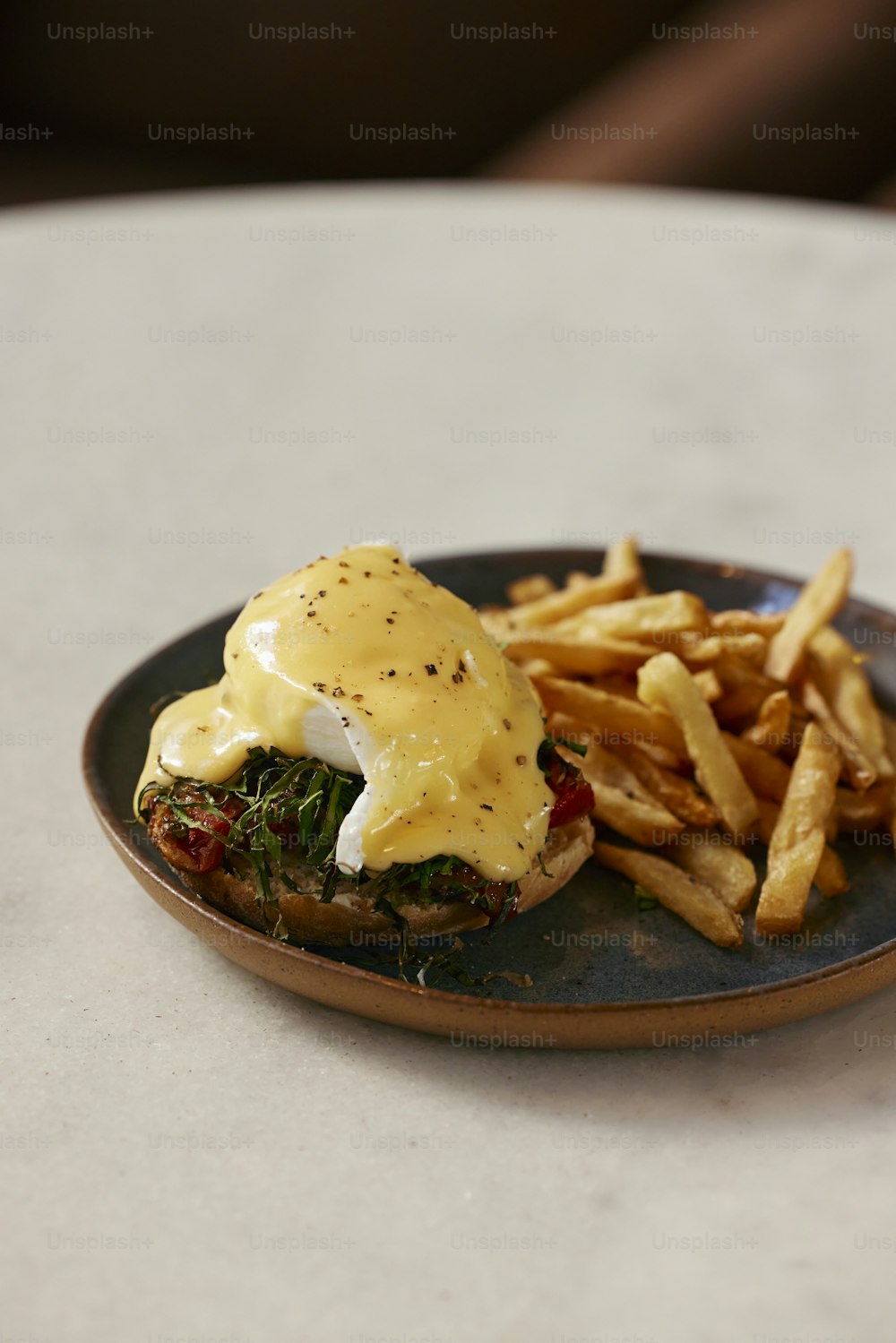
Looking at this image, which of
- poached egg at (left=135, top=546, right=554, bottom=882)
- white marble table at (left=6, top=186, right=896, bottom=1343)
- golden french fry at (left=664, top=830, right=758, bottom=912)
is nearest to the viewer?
white marble table at (left=6, top=186, right=896, bottom=1343)

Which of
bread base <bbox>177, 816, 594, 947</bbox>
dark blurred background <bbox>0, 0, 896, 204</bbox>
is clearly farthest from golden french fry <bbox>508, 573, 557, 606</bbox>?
dark blurred background <bbox>0, 0, 896, 204</bbox>

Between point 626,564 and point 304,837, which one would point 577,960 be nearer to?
point 304,837

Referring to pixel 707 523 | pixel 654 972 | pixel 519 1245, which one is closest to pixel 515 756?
pixel 654 972

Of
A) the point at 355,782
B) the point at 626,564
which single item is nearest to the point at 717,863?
the point at 355,782

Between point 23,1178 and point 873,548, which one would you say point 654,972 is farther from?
point 873,548

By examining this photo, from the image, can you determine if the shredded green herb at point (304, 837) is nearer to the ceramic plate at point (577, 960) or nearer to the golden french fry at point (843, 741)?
the ceramic plate at point (577, 960)

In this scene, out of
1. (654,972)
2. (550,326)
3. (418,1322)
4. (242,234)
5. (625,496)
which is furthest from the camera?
(242,234)

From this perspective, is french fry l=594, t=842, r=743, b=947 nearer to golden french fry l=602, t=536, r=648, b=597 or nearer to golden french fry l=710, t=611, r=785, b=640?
golden french fry l=710, t=611, r=785, b=640
